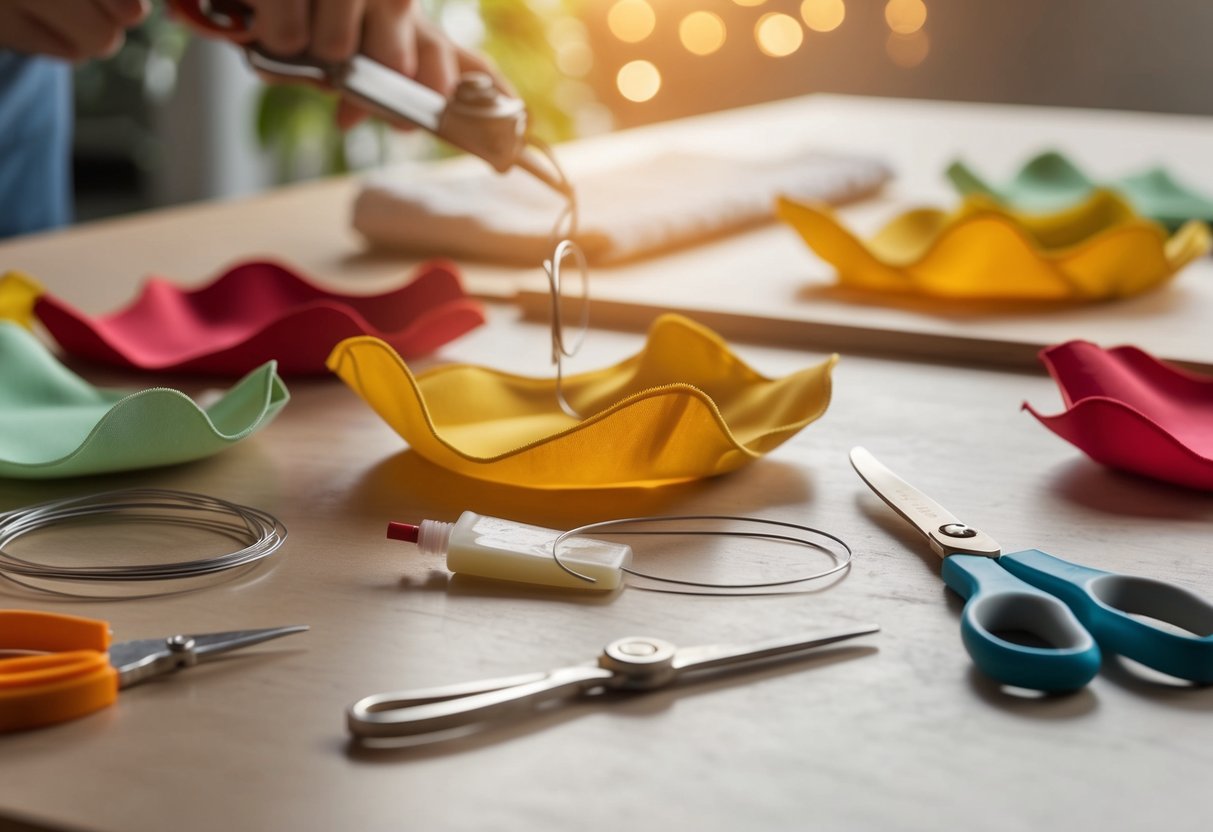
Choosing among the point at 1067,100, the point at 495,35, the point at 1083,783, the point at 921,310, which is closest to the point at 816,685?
the point at 1083,783

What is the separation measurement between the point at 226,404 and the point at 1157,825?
0.49 metres

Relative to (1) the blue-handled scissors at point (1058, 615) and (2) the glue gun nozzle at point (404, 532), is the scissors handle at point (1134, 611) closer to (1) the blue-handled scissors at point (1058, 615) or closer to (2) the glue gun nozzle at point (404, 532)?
(1) the blue-handled scissors at point (1058, 615)

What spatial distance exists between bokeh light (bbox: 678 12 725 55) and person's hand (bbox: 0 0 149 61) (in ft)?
10.1

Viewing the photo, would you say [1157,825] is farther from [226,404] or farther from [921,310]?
[921,310]

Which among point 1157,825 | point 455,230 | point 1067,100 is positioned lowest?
point 1157,825

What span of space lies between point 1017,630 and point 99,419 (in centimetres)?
45

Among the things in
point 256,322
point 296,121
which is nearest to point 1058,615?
point 256,322

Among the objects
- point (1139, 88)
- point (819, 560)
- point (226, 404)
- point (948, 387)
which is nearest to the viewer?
point (819, 560)

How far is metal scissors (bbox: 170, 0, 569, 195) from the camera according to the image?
0.83 m

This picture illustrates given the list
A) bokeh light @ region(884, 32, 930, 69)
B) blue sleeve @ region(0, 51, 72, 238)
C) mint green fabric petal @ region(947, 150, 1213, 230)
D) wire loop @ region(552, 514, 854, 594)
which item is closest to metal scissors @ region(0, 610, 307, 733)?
wire loop @ region(552, 514, 854, 594)

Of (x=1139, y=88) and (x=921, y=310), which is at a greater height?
(x=1139, y=88)

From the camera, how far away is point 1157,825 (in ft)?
1.24

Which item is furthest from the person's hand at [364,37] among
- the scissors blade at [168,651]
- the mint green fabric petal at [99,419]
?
the scissors blade at [168,651]

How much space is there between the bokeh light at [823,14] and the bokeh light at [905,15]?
0.43 feet
